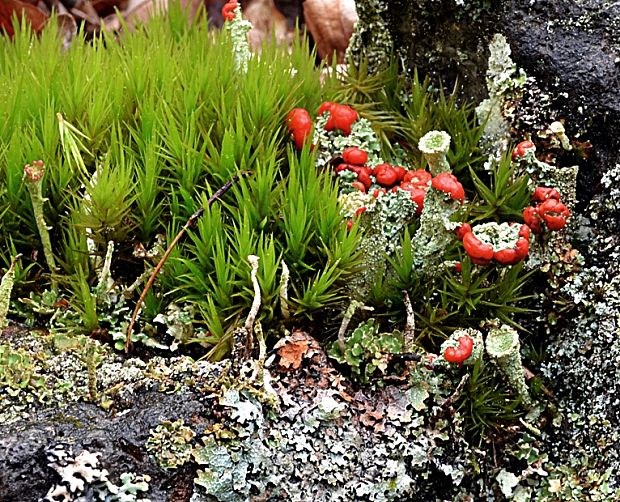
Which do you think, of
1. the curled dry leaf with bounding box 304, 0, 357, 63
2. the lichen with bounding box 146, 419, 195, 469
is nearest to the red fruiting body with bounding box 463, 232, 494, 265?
the lichen with bounding box 146, 419, 195, 469

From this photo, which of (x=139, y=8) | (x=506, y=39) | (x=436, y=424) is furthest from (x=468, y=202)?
(x=139, y=8)

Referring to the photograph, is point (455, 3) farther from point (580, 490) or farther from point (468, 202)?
point (580, 490)

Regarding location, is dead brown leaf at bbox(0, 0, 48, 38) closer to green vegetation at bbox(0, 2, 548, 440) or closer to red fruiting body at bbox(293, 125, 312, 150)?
green vegetation at bbox(0, 2, 548, 440)

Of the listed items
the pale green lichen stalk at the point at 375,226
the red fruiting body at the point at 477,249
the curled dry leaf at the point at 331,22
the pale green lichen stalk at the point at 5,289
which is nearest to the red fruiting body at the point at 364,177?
the pale green lichen stalk at the point at 375,226

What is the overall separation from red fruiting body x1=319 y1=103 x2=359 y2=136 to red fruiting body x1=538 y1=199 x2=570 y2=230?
0.68 metres

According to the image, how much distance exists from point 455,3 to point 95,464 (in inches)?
72.1

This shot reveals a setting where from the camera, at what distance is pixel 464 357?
1.82 m

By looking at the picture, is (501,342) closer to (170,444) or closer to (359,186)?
(359,186)

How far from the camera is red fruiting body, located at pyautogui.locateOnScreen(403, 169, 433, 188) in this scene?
7.08ft

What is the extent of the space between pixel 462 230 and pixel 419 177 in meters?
0.30

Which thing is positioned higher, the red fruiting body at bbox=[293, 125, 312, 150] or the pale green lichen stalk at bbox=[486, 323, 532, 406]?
the red fruiting body at bbox=[293, 125, 312, 150]

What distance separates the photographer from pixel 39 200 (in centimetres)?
193

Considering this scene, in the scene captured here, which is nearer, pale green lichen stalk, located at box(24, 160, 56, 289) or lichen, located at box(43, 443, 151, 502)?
lichen, located at box(43, 443, 151, 502)

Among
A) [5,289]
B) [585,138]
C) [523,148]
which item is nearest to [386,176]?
[523,148]
